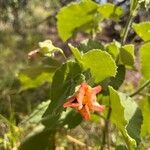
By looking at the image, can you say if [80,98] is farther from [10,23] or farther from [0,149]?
[10,23]

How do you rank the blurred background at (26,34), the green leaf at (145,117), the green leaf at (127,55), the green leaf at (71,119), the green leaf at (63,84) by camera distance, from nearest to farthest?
the green leaf at (63,84) → the green leaf at (127,55) → the green leaf at (71,119) → the green leaf at (145,117) → the blurred background at (26,34)

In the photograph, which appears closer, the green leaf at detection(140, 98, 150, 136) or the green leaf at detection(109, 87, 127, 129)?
the green leaf at detection(109, 87, 127, 129)

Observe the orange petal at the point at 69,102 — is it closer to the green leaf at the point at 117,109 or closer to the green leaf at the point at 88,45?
the green leaf at the point at 117,109

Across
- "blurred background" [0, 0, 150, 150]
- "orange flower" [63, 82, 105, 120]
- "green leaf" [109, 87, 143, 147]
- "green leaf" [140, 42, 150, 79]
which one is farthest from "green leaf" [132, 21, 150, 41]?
"blurred background" [0, 0, 150, 150]

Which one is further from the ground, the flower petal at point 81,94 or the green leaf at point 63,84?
the flower petal at point 81,94

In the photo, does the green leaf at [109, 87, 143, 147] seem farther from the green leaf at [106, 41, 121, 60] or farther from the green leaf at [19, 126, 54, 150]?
the green leaf at [19, 126, 54, 150]

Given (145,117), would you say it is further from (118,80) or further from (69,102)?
(69,102)

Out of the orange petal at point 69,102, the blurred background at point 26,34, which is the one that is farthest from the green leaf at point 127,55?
the blurred background at point 26,34
